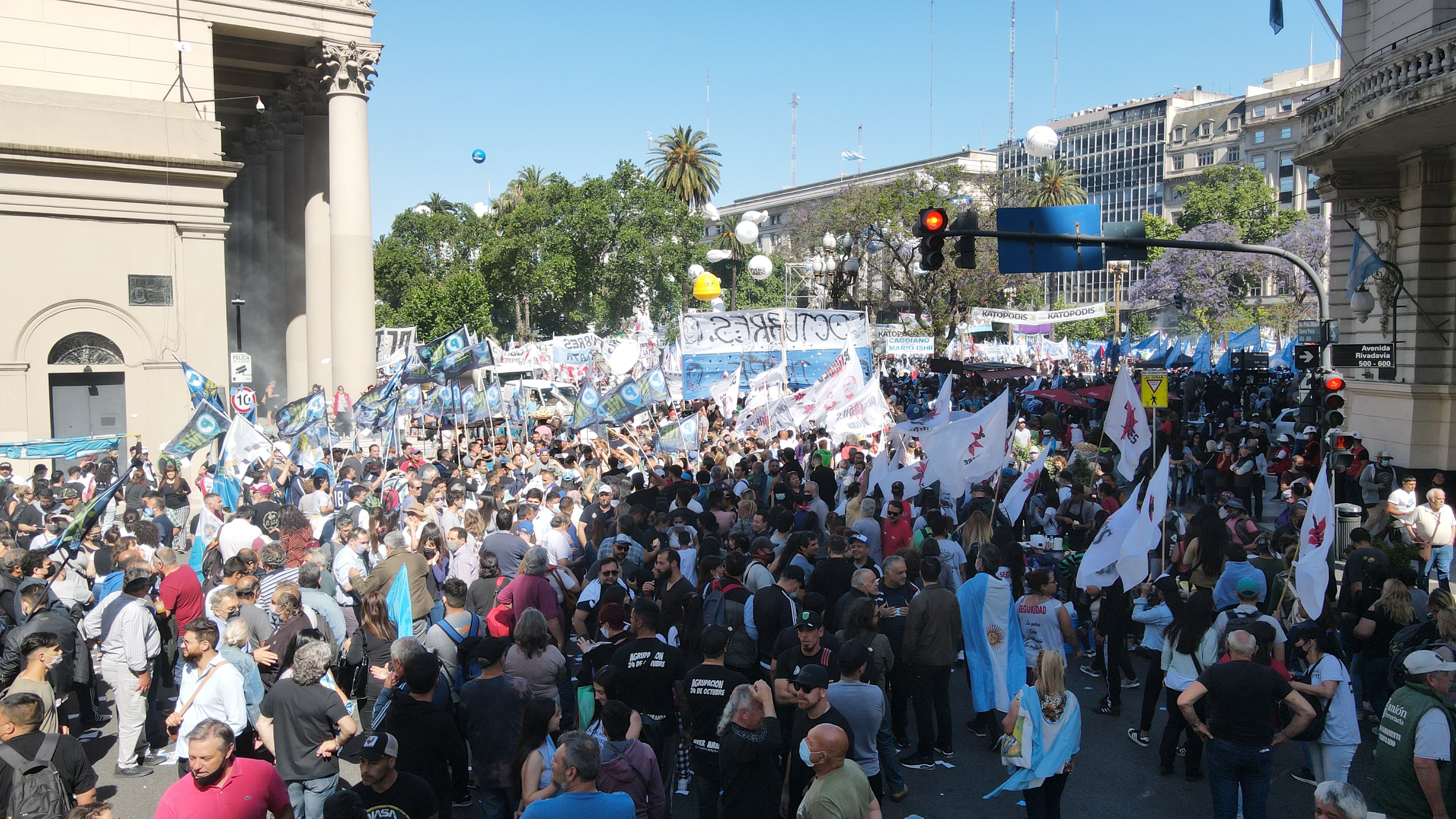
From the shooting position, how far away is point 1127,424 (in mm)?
12320

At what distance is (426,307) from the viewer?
5922 cm

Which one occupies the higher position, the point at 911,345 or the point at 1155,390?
the point at 911,345

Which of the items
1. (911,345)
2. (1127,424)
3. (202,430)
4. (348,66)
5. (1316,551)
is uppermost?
(348,66)

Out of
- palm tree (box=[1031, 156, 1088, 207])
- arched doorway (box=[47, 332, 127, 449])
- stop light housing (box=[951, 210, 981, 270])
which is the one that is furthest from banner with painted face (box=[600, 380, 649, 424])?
palm tree (box=[1031, 156, 1088, 207])

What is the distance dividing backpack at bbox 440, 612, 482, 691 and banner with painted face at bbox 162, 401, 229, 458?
9.87 metres

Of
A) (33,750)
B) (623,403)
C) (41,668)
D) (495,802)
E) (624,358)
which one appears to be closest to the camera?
(33,750)

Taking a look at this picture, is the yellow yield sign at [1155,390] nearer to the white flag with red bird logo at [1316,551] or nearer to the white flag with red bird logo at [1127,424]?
the white flag with red bird logo at [1127,424]

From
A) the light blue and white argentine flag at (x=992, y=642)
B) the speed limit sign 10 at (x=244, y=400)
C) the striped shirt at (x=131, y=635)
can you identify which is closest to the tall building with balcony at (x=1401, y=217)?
the light blue and white argentine flag at (x=992, y=642)

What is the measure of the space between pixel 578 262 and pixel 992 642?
55148 millimetres

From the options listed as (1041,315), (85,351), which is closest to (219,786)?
(85,351)

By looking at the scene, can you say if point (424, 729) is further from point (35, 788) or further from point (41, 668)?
point (41, 668)

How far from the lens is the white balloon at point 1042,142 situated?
1815 inches

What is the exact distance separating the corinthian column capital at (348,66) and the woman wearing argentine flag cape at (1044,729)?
2897 centimetres

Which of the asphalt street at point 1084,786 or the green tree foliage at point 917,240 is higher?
the green tree foliage at point 917,240
